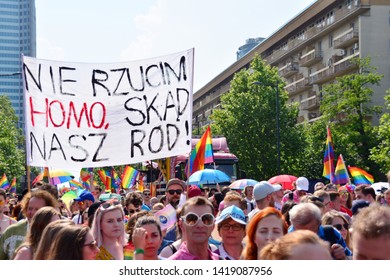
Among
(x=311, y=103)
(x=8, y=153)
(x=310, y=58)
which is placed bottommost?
(x=8, y=153)

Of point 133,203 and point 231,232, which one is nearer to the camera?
point 231,232

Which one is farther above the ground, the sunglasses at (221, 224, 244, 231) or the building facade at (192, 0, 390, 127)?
the building facade at (192, 0, 390, 127)

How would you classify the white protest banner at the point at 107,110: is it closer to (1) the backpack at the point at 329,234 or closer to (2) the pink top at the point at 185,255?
(1) the backpack at the point at 329,234

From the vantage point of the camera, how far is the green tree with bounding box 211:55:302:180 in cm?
5109

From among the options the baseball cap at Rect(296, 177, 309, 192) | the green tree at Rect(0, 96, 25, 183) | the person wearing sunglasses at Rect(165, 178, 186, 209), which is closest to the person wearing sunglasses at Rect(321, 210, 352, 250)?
the person wearing sunglasses at Rect(165, 178, 186, 209)

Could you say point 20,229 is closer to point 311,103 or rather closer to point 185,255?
point 185,255

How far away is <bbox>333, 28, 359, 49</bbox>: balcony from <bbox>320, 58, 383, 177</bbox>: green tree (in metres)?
4.33

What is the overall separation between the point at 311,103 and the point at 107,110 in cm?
5816

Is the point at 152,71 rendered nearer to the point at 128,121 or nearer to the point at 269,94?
the point at 128,121

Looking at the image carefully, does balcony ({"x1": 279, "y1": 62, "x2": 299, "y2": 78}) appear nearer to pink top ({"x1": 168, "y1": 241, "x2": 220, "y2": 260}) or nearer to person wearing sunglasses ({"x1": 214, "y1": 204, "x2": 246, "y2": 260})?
person wearing sunglasses ({"x1": 214, "y1": 204, "x2": 246, "y2": 260})

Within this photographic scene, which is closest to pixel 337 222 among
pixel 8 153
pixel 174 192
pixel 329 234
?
pixel 329 234

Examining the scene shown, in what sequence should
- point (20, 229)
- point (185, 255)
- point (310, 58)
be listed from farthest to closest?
point (310, 58), point (20, 229), point (185, 255)

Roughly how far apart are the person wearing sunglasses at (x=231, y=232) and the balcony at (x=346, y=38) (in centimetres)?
5309

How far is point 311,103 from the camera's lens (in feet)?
220
